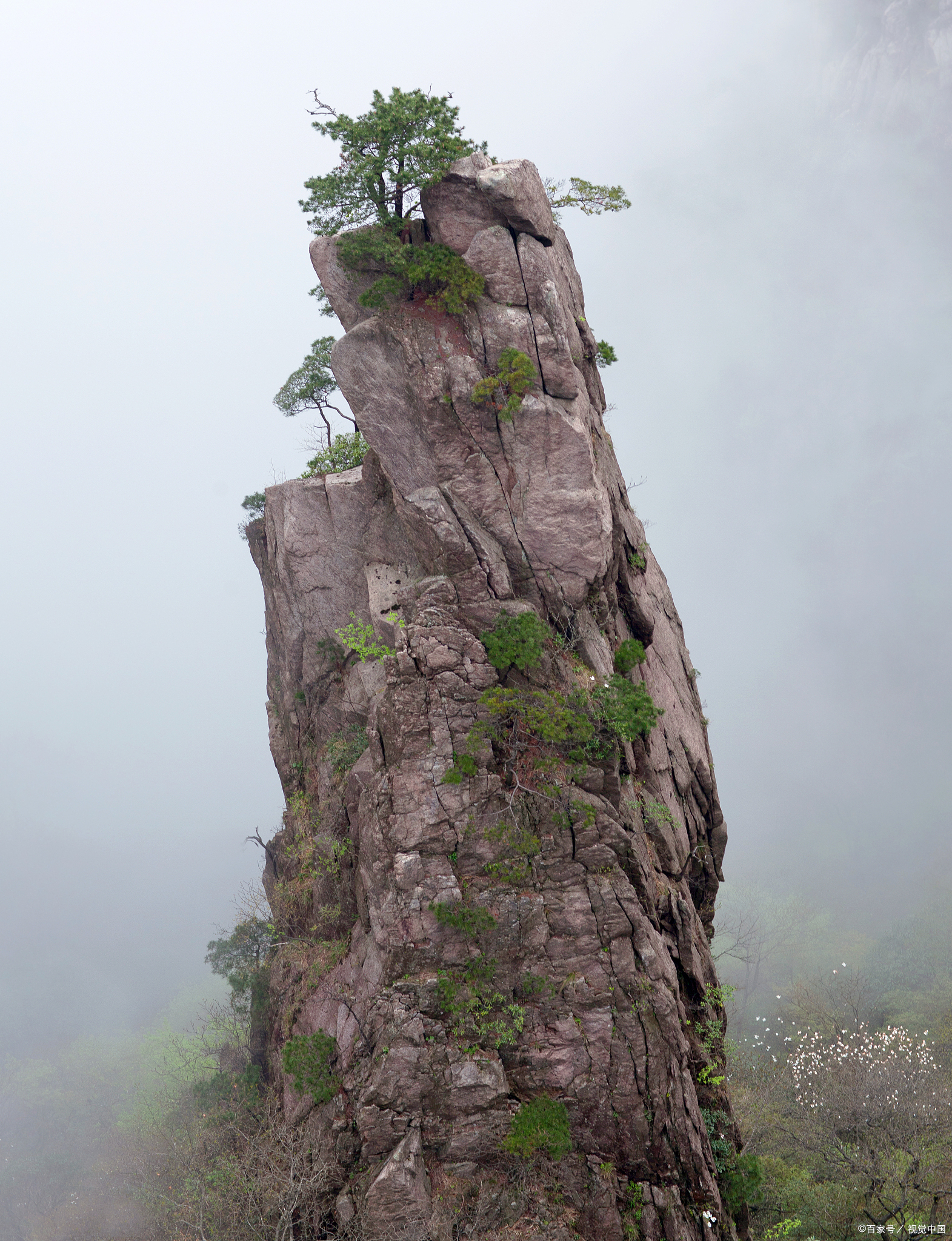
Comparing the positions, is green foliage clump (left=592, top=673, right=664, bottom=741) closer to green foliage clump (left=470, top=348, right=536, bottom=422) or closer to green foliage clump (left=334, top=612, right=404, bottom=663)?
green foliage clump (left=334, top=612, right=404, bottom=663)

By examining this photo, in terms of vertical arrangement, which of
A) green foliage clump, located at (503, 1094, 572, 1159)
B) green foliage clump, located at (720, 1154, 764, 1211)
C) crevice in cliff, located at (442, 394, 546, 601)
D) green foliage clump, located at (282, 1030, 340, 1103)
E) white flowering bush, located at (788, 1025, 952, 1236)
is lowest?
white flowering bush, located at (788, 1025, 952, 1236)

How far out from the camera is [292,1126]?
21.2 meters

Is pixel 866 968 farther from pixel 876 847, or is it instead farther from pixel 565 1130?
pixel 565 1130

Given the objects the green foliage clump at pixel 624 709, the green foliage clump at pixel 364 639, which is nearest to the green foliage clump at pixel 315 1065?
the green foliage clump at pixel 364 639

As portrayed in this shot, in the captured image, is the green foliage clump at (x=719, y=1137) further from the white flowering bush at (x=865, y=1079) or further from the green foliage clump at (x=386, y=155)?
the green foliage clump at (x=386, y=155)

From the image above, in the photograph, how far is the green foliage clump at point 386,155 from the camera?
2317 centimetres

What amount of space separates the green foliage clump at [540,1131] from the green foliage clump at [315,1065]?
16.5ft

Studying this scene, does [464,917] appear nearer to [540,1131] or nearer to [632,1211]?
[540,1131]

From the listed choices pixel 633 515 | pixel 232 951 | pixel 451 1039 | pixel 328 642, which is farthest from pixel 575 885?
pixel 232 951

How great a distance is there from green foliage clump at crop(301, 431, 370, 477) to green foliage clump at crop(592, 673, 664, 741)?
1474 centimetres

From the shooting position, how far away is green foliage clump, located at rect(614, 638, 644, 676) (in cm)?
2522

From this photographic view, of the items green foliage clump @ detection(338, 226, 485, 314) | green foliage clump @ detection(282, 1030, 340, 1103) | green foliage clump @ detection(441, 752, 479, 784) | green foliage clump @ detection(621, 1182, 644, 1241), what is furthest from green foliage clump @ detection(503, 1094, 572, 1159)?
green foliage clump @ detection(338, 226, 485, 314)

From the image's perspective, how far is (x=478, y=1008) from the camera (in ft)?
63.7

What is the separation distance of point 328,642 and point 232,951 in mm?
18235
